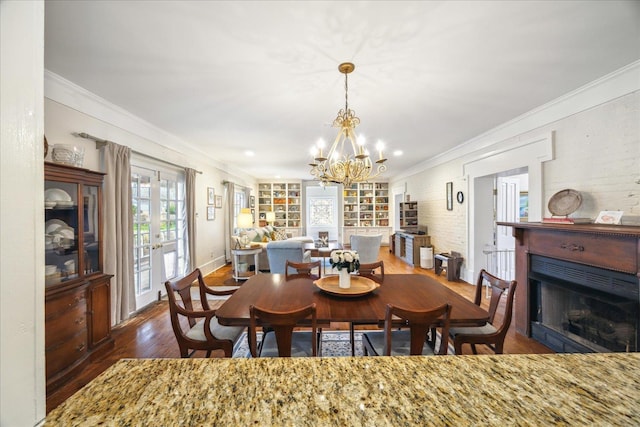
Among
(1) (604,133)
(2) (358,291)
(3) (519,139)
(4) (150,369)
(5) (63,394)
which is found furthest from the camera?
(3) (519,139)

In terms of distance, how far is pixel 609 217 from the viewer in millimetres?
2242

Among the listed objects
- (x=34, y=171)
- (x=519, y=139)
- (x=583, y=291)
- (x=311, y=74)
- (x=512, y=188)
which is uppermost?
(x=311, y=74)

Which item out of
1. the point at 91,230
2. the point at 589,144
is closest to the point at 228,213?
the point at 91,230

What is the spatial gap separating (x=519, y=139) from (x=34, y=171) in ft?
14.8

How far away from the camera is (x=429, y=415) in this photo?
591mm

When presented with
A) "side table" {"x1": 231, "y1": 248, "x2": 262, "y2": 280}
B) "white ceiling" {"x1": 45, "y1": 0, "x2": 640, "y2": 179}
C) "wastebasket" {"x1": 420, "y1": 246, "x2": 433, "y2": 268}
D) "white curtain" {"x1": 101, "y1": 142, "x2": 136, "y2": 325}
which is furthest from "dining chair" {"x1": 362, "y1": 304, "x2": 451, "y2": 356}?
"wastebasket" {"x1": 420, "y1": 246, "x2": 433, "y2": 268}

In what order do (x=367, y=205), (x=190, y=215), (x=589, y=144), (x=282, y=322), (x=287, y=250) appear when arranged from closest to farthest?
1. (x=282, y=322)
2. (x=589, y=144)
3. (x=287, y=250)
4. (x=190, y=215)
5. (x=367, y=205)

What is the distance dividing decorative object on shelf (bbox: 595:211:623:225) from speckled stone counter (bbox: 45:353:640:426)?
211cm

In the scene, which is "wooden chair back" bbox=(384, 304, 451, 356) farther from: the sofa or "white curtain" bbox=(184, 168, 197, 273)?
"white curtain" bbox=(184, 168, 197, 273)

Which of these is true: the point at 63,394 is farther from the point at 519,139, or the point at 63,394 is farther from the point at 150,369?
the point at 519,139

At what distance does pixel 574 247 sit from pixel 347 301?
2.08m

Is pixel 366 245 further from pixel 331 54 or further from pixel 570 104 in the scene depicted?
pixel 331 54

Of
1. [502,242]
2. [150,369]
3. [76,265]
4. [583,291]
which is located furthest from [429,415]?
[502,242]

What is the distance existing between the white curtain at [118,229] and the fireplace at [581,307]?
4658 millimetres
